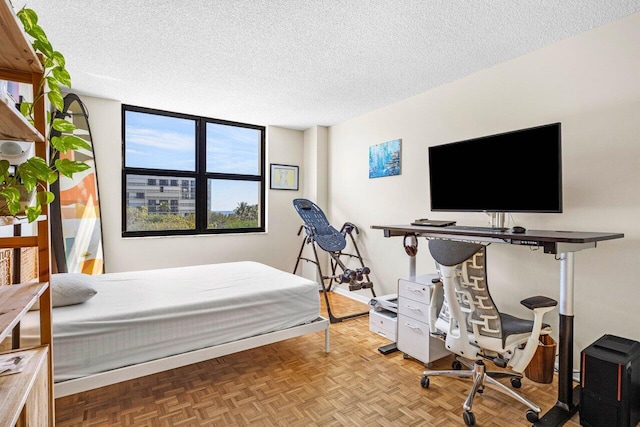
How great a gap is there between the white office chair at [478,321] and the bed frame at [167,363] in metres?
1.16

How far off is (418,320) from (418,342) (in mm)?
171

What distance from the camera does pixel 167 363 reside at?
2.05 metres

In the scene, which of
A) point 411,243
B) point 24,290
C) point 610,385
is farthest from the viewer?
point 411,243

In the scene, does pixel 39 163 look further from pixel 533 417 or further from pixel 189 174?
pixel 189 174

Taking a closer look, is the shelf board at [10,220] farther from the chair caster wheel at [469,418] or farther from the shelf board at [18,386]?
the chair caster wheel at [469,418]

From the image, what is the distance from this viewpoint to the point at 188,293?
2.41m

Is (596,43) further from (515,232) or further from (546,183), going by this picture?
(515,232)

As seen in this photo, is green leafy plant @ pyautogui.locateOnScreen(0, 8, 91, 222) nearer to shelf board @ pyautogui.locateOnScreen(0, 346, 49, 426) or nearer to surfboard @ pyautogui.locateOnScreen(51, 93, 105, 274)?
shelf board @ pyautogui.locateOnScreen(0, 346, 49, 426)

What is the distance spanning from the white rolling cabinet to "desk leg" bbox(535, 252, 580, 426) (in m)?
0.74

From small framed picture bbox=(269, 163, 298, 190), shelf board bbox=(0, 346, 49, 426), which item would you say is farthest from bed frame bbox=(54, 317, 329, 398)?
small framed picture bbox=(269, 163, 298, 190)

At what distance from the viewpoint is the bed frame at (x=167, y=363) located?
177 centimetres

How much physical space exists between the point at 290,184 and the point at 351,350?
9.21 feet

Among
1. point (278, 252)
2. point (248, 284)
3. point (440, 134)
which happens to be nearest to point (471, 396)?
point (248, 284)

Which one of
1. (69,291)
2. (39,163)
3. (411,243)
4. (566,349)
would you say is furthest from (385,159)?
(39,163)
